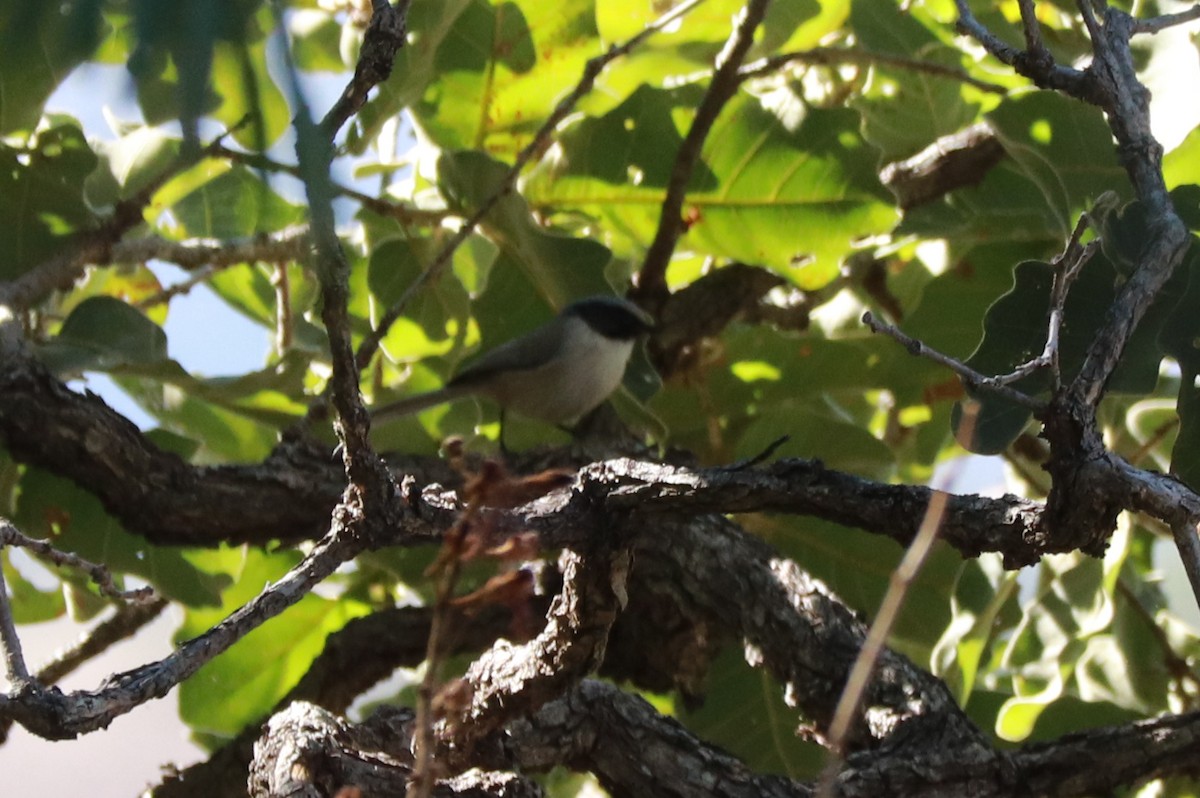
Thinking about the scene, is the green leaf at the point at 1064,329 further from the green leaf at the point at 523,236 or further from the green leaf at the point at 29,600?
the green leaf at the point at 29,600

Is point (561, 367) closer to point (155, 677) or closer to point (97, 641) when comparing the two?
point (97, 641)

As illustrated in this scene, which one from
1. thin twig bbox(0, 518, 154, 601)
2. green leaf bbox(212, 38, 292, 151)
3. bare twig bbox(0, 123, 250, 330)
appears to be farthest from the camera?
bare twig bbox(0, 123, 250, 330)

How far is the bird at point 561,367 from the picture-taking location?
238cm

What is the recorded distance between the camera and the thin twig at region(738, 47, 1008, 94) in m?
2.00

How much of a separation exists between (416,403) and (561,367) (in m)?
0.59

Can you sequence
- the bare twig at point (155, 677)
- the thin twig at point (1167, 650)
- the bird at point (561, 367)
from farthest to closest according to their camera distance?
the bird at point (561, 367), the thin twig at point (1167, 650), the bare twig at point (155, 677)

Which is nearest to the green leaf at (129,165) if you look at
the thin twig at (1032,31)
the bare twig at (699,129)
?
the bare twig at (699,129)

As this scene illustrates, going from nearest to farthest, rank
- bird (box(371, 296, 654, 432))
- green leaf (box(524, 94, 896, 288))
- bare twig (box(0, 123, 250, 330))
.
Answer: bare twig (box(0, 123, 250, 330)), green leaf (box(524, 94, 896, 288)), bird (box(371, 296, 654, 432))

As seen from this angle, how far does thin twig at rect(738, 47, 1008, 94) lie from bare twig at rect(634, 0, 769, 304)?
32 mm

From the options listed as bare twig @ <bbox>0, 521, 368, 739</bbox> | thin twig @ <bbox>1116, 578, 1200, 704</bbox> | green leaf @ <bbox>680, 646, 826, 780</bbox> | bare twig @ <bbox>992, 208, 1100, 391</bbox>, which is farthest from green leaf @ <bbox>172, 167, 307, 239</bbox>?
thin twig @ <bbox>1116, 578, 1200, 704</bbox>

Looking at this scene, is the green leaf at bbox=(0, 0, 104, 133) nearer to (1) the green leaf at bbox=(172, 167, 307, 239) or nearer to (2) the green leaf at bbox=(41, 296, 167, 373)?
(1) the green leaf at bbox=(172, 167, 307, 239)

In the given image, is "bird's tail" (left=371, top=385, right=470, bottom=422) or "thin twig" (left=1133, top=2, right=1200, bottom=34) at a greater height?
"bird's tail" (left=371, top=385, right=470, bottom=422)

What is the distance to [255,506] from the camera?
1.77 meters

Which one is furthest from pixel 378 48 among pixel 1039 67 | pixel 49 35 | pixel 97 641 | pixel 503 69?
pixel 97 641
